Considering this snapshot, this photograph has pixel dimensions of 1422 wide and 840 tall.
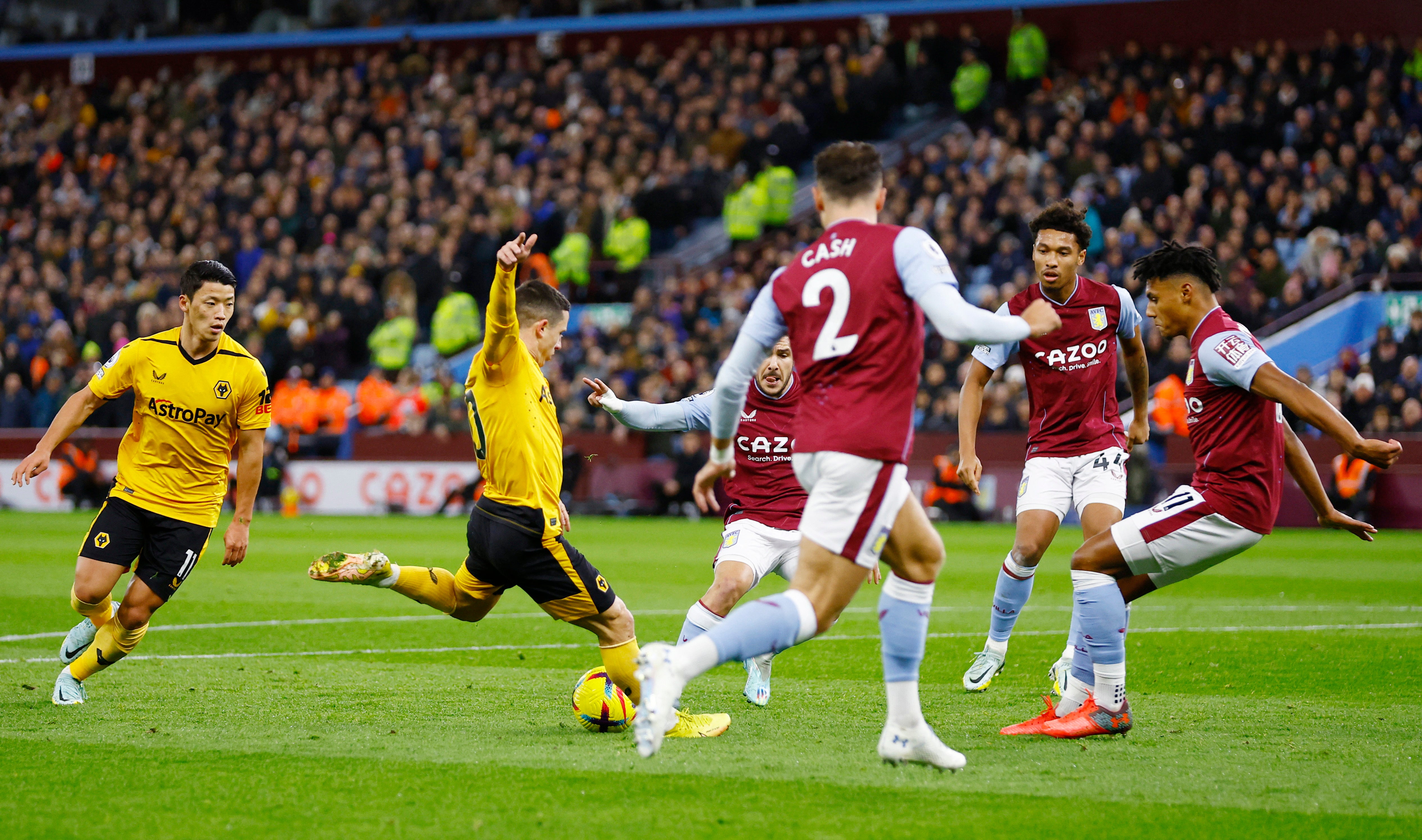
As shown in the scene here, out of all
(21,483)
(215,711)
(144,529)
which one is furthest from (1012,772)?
(21,483)

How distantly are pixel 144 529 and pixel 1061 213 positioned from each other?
5043mm

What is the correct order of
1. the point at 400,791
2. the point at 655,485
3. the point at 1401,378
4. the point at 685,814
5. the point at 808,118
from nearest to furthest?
the point at 685,814
the point at 400,791
the point at 1401,378
the point at 655,485
the point at 808,118

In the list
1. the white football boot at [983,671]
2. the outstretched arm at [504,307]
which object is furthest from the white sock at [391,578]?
the white football boot at [983,671]

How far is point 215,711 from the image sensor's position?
693cm

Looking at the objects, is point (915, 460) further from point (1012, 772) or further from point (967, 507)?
point (1012, 772)

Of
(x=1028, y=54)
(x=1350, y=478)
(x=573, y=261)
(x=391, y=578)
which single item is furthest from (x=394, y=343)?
(x=391, y=578)

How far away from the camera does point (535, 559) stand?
6379 mm

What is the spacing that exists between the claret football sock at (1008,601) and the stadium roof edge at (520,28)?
84.4 feet

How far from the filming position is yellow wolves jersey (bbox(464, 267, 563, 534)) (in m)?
6.42

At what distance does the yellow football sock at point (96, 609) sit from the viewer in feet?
23.7

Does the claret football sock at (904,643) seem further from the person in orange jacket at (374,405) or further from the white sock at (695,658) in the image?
the person in orange jacket at (374,405)

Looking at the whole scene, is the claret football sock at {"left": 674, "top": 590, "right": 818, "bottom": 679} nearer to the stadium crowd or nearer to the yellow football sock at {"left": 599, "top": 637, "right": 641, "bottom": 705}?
the yellow football sock at {"left": 599, "top": 637, "right": 641, "bottom": 705}

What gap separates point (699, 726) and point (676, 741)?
0.19 metres

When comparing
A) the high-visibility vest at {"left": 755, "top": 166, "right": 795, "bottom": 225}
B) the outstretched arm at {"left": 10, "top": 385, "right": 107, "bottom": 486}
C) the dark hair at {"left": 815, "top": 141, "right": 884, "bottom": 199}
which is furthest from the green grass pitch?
the high-visibility vest at {"left": 755, "top": 166, "right": 795, "bottom": 225}
